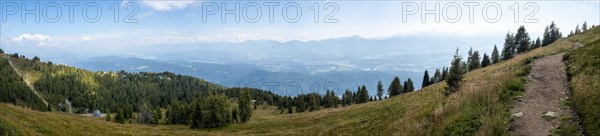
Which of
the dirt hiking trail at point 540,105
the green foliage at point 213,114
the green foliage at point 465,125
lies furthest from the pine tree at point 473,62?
the green foliage at point 465,125

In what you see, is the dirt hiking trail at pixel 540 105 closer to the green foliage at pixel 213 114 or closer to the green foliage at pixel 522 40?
the green foliage at pixel 213 114

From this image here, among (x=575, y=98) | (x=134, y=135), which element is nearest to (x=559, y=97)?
(x=575, y=98)

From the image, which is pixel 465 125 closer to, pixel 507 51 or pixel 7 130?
pixel 7 130

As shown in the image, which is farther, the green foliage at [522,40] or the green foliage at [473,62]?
the green foliage at [522,40]

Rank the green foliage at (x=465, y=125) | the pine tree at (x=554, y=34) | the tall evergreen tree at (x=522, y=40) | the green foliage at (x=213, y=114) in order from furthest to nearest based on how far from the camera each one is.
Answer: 1. the pine tree at (x=554, y=34)
2. the tall evergreen tree at (x=522, y=40)
3. the green foliage at (x=213, y=114)
4. the green foliage at (x=465, y=125)

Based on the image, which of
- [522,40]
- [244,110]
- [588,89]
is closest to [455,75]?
[588,89]

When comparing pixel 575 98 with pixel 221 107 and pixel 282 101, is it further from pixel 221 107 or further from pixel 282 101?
pixel 282 101

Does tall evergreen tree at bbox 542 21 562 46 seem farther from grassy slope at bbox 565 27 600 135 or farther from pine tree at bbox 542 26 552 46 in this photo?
grassy slope at bbox 565 27 600 135

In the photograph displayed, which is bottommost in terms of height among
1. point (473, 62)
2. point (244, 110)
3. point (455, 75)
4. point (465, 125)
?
point (244, 110)

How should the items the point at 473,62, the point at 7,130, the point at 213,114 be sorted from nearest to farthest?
the point at 7,130 → the point at 213,114 → the point at 473,62

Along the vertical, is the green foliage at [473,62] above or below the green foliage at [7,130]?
above

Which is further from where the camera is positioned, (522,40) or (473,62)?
(522,40)
